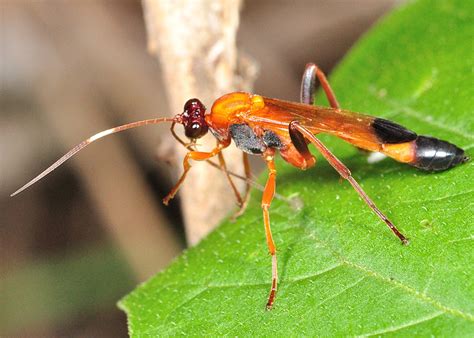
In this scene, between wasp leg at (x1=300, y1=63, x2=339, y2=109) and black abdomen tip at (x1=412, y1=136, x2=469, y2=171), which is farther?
wasp leg at (x1=300, y1=63, x2=339, y2=109)

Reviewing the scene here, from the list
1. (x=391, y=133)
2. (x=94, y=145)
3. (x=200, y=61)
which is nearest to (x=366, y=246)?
(x=391, y=133)

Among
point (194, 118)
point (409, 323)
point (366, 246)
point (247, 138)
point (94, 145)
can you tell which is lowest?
point (409, 323)

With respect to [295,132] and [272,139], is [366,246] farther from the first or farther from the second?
[272,139]

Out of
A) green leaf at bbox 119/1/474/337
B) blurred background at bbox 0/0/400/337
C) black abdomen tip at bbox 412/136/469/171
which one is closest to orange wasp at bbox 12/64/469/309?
black abdomen tip at bbox 412/136/469/171

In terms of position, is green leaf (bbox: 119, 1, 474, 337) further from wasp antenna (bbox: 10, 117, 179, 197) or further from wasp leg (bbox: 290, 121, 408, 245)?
wasp antenna (bbox: 10, 117, 179, 197)

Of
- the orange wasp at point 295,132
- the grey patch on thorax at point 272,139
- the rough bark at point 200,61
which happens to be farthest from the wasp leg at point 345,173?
the rough bark at point 200,61

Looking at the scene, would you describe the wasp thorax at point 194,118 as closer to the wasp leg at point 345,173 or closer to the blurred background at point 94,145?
the wasp leg at point 345,173

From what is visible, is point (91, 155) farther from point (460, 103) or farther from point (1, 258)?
point (460, 103)
